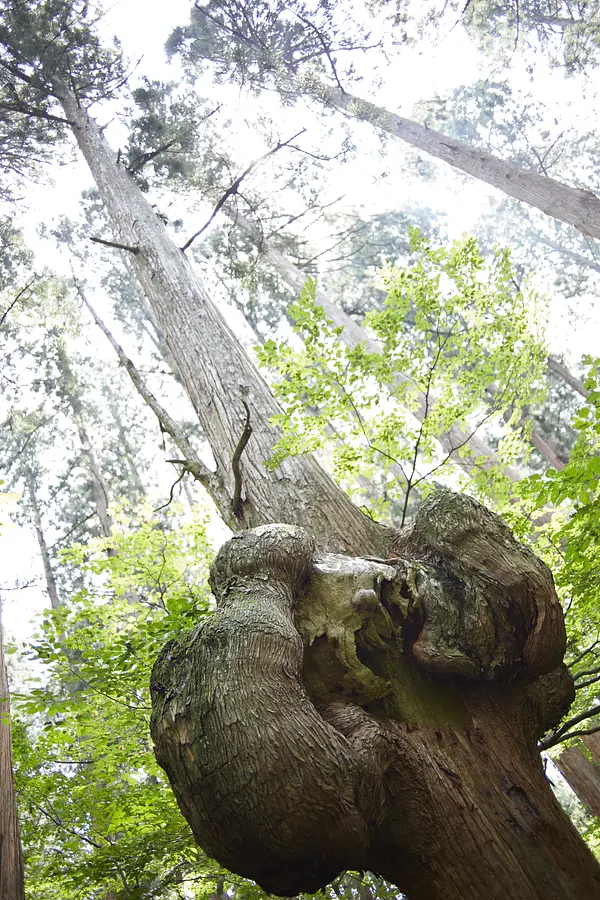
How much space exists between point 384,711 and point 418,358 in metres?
2.05

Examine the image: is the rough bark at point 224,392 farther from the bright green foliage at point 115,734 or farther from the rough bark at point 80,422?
the rough bark at point 80,422

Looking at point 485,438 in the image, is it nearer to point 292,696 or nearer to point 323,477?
point 323,477

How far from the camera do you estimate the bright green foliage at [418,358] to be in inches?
136

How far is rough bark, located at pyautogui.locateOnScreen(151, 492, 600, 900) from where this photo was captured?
172cm

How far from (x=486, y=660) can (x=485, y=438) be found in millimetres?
14612

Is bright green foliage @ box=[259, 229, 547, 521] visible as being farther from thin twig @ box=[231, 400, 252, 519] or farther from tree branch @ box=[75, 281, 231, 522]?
tree branch @ box=[75, 281, 231, 522]

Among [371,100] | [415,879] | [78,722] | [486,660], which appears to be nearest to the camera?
[415,879]

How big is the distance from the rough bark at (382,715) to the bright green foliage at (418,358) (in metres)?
0.99

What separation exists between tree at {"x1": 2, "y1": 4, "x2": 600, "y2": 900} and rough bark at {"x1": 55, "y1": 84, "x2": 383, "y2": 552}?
0.89ft

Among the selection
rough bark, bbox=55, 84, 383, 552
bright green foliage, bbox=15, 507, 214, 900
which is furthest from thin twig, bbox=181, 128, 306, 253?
bright green foliage, bbox=15, 507, 214, 900

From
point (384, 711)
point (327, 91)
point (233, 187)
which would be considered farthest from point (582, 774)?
point (327, 91)

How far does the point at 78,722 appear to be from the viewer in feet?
15.0

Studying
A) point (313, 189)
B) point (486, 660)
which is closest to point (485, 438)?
point (313, 189)

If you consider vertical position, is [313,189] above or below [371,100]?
below
